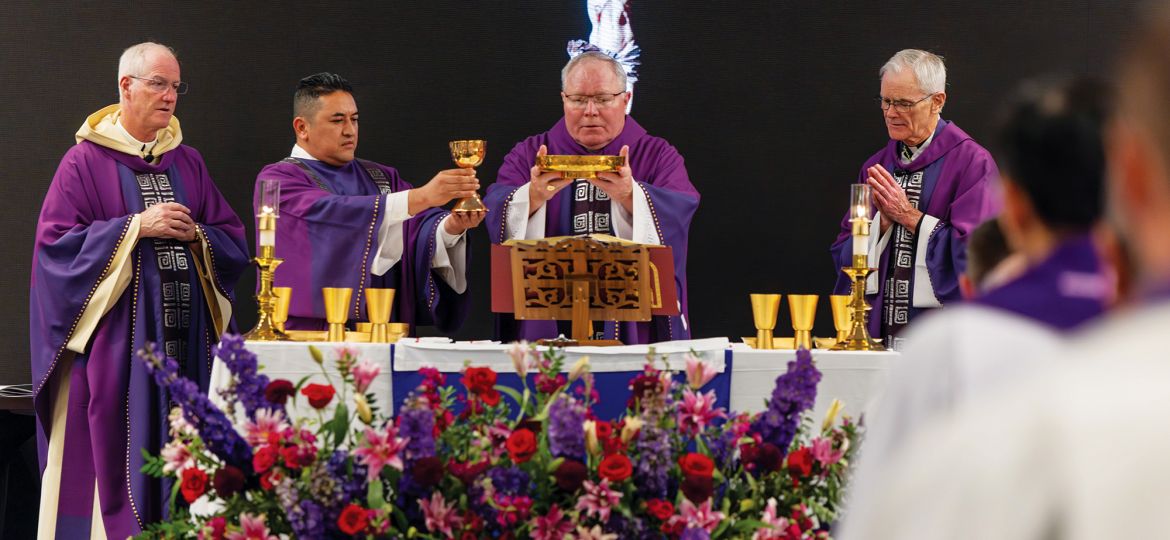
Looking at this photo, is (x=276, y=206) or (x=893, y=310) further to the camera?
(x=893, y=310)

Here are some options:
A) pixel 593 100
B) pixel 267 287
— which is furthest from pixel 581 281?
pixel 593 100

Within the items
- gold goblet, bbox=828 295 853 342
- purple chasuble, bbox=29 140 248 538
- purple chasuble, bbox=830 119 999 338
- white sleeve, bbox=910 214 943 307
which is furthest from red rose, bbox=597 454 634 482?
purple chasuble, bbox=29 140 248 538

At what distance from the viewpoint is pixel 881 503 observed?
0.78m

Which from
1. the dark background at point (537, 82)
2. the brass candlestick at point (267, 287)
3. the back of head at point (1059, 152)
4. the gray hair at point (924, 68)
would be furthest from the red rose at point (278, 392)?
the dark background at point (537, 82)

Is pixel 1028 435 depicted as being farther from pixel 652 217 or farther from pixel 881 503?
pixel 652 217

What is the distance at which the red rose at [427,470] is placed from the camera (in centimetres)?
209

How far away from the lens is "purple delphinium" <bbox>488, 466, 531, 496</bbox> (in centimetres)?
211

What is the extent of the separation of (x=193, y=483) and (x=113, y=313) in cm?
326

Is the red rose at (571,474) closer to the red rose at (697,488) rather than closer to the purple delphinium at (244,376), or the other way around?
the red rose at (697,488)

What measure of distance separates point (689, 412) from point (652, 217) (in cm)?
270

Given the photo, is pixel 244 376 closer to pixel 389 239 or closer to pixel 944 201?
pixel 389 239

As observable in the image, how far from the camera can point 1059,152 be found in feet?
3.39

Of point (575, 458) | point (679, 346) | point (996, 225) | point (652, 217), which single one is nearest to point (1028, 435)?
point (996, 225)

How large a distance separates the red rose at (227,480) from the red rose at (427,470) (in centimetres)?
32
